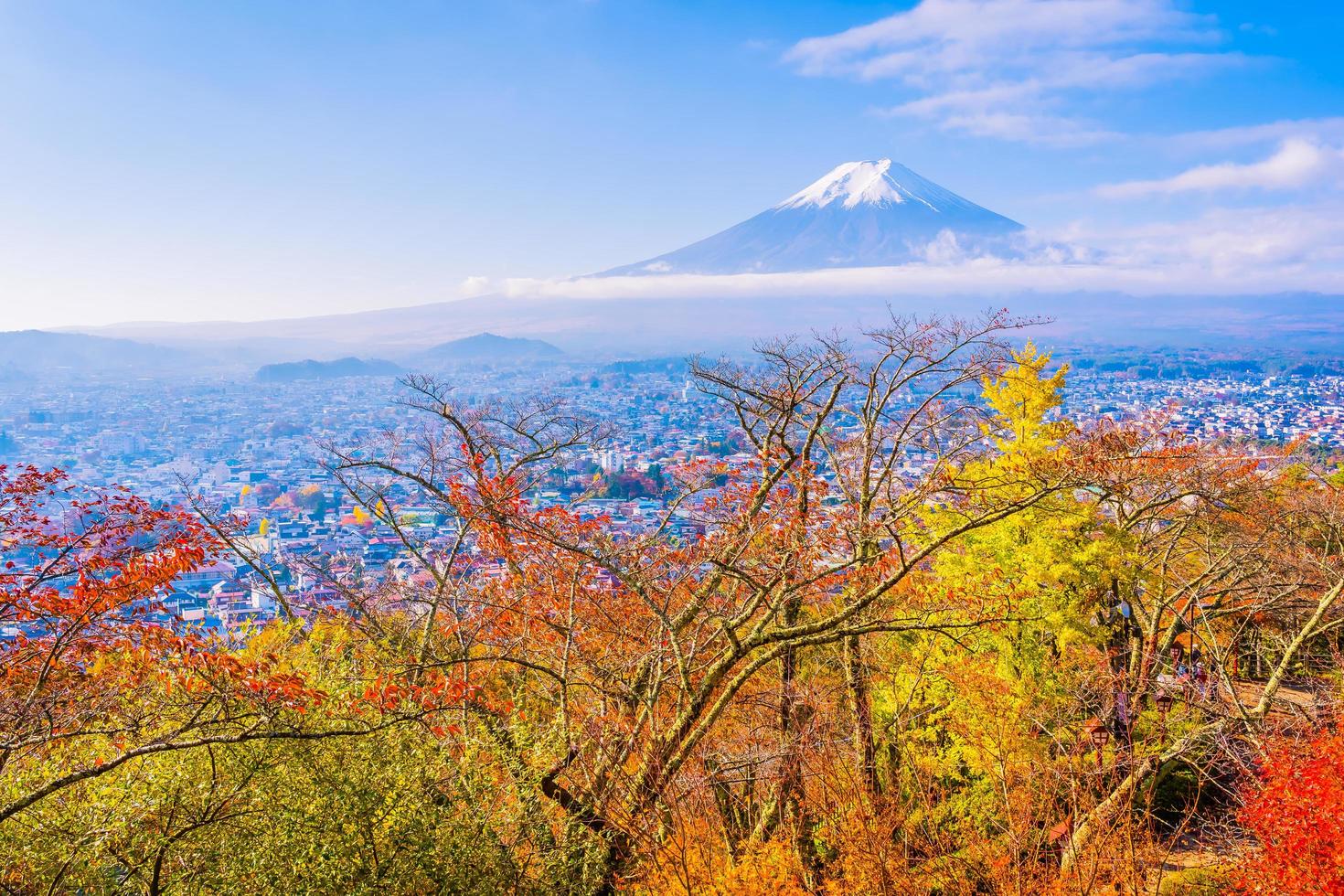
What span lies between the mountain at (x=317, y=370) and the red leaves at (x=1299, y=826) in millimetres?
91163

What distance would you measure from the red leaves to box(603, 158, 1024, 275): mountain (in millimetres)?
132897

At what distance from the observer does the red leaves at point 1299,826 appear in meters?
8.57

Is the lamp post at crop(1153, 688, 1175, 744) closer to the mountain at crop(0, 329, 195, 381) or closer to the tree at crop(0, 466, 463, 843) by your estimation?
the tree at crop(0, 466, 463, 843)

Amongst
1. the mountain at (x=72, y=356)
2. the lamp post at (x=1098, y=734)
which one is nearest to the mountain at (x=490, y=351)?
the mountain at (x=72, y=356)

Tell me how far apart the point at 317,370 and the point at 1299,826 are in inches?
3772

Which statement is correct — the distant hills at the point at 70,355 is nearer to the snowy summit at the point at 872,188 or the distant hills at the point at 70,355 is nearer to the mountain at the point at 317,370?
the mountain at the point at 317,370

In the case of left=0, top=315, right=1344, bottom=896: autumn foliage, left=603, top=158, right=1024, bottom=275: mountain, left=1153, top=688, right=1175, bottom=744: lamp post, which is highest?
left=603, top=158, right=1024, bottom=275: mountain

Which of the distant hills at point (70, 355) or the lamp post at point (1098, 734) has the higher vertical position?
the distant hills at point (70, 355)

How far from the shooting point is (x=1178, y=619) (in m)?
12.6

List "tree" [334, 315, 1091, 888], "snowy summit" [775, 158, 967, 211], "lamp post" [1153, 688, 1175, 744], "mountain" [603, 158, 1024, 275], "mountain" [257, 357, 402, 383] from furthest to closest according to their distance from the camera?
1. "snowy summit" [775, 158, 967, 211]
2. "mountain" [603, 158, 1024, 275]
3. "mountain" [257, 357, 402, 383]
4. "lamp post" [1153, 688, 1175, 744]
5. "tree" [334, 315, 1091, 888]

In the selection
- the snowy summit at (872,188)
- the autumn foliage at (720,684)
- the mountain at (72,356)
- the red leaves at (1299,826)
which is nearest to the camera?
the autumn foliage at (720,684)

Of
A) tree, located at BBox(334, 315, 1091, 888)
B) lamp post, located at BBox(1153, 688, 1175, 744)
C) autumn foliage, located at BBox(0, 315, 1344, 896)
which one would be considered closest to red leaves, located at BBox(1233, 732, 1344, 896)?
autumn foliage, located at BBox(0, 315, 1344, 896)

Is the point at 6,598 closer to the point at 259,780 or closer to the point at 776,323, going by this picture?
the point at 259,780

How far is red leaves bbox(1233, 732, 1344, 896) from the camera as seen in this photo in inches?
337
